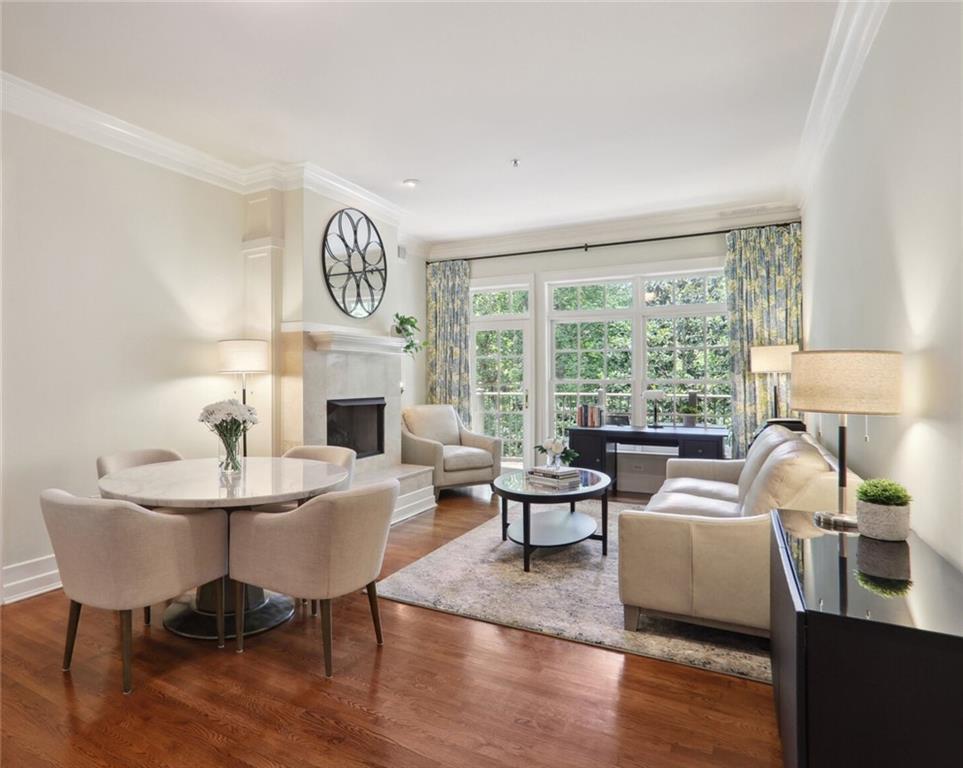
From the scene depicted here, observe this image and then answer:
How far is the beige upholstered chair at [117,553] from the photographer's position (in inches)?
82.8

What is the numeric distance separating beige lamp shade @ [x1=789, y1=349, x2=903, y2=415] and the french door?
14.8 ft

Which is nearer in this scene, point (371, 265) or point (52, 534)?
point (52, 534)

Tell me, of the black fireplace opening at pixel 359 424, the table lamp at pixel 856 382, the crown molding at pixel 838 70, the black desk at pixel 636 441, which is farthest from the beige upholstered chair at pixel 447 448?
the table lamp at pixel 856 382

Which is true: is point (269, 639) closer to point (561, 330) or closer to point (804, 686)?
point (804, 686)

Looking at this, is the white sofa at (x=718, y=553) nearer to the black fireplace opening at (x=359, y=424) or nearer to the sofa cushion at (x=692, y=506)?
the sofa cushion at (x=692, y=506)

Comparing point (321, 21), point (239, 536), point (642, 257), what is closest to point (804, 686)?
point (239, 536)

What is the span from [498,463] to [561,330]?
5.79ft

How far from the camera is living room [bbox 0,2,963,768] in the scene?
5.85 feet

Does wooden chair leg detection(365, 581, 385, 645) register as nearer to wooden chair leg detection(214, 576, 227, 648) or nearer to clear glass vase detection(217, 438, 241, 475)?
wooden chair leg detection(214, 576, 227, 648)

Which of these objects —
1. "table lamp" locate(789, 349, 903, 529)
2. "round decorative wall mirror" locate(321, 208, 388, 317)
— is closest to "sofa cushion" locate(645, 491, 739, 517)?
"table lamp" locate(789, 349, 903, 529)

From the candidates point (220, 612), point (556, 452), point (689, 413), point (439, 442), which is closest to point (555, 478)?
point (556, 452)

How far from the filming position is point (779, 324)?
5.12m

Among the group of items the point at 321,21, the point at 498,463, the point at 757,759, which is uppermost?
the point at 321,21

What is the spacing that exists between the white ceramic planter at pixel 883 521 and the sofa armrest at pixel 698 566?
68 cm
